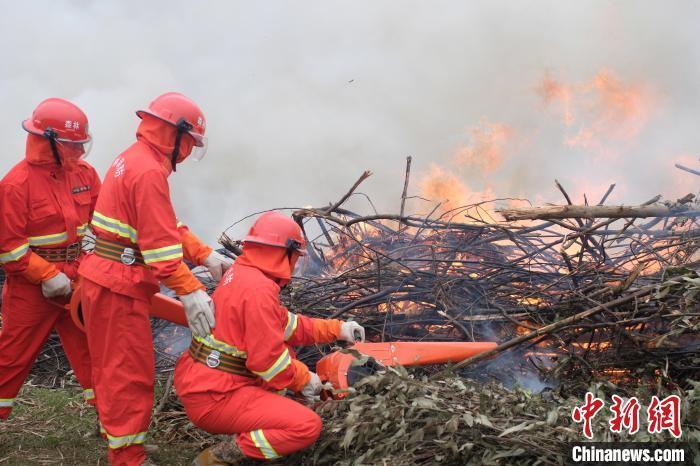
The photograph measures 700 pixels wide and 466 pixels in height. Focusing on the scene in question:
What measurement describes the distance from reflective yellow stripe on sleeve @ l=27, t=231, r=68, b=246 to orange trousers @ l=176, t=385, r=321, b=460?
1756 mm

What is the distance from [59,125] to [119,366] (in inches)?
75.6

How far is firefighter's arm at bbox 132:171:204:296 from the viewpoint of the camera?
13.1ft

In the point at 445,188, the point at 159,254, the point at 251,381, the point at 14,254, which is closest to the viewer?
the point at 159,254

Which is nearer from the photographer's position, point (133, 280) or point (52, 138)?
point (133, 280)

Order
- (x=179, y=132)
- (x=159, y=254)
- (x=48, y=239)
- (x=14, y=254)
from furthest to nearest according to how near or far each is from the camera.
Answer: (x=48, y=239) < (x=14, y=254) < (x=179, y=132) < (x=159, y=254)

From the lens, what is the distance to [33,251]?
4.89 m

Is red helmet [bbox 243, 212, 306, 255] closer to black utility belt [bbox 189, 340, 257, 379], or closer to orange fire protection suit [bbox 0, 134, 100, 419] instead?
black utility belt [bbox 189, 340, 257, 379]

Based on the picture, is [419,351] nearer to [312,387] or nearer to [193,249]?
[312,387]

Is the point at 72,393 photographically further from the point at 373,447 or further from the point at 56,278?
the point at 373,447

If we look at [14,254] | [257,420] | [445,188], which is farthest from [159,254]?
[445,188]

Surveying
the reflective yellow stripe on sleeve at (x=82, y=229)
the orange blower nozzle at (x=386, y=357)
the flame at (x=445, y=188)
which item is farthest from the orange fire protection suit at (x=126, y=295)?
the flame at (x=445, y=188)

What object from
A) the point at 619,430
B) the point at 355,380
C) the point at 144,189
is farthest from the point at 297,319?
the point at 619,430

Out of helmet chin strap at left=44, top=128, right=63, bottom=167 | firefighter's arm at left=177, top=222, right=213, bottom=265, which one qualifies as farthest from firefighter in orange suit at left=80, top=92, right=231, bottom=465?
helmet chin strap at left=44, top=128, right=63, bottom=167

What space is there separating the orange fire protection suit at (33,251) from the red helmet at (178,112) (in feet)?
3.59
